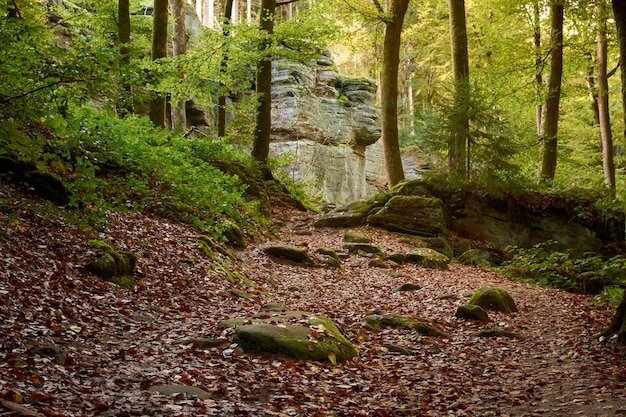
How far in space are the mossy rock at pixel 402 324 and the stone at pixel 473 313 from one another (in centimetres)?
80

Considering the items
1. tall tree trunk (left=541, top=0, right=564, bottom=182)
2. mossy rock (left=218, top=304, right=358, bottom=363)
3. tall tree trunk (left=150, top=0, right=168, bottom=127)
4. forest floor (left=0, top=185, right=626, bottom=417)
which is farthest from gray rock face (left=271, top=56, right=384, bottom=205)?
mossy rock (left=218, top=304, right=358, bottom=363)

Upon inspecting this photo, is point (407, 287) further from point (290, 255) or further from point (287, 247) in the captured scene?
point (287, 247)

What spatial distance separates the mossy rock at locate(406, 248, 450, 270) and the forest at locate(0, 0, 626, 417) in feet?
0.20

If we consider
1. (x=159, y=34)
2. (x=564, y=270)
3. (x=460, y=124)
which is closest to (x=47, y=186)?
(x=159, y=34)

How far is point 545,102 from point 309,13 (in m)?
9.14

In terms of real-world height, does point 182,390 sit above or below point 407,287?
above

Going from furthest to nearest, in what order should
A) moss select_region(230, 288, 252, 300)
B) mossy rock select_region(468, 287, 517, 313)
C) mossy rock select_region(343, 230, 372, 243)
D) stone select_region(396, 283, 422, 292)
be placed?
1. mossy rock select_region(343, 230, 372, 243)
2. stone select_region(396, 283, 422, 292)
3. mossy rock select_region(468, 287, 517, 313)
4. moss select_region(230, 288, 252, 300)

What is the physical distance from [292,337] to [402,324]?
2.50m

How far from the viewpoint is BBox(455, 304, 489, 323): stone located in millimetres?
8625

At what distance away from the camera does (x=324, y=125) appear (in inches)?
1141

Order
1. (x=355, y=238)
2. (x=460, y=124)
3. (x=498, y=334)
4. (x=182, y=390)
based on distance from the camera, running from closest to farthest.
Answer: (x=182, y=390) → (x=498, y=334) → (x=355, y=238) → (x=460, y=124)

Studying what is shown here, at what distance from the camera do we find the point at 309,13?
15.3 metres

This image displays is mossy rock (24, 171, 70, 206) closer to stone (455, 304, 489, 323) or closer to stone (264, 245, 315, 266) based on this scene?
stone (264, 245, 315, 266)

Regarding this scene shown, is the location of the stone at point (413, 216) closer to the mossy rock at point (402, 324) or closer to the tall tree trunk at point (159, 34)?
the tall tree trunk at point (159, 34)
